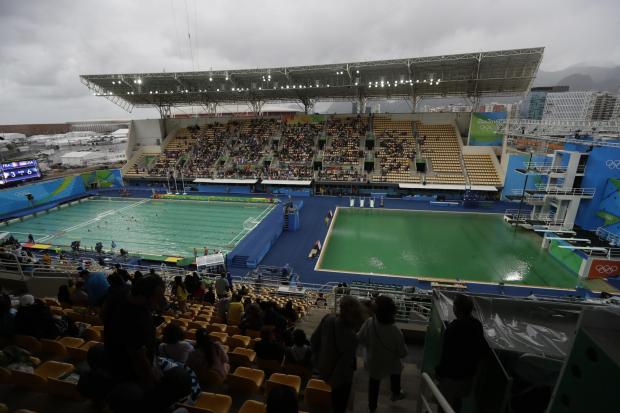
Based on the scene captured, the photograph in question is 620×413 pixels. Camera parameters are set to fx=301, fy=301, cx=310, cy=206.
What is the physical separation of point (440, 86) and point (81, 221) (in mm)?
37013

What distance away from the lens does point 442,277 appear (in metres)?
15.4

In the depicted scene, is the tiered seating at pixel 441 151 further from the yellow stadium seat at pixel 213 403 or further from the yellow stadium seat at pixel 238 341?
the yellow stadium seat at pixel 213 403

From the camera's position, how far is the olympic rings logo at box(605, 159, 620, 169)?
17.8 meters

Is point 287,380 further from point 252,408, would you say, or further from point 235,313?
point 235,313

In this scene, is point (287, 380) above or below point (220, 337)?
above

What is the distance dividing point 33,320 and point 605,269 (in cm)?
2166

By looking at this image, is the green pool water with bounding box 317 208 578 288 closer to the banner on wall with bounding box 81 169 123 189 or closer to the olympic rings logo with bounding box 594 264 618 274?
the olympic rings logo with bounding box 594 264 618 274

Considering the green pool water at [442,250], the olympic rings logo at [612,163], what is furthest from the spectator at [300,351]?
the olympic rings logo at [612,163]

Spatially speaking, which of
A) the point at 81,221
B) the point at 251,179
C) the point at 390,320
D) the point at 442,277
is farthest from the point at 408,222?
the point at 81,221

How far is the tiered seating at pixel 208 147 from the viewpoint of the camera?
36197 millimetres

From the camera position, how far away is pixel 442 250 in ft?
60.6

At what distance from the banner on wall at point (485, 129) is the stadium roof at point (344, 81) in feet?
10.9

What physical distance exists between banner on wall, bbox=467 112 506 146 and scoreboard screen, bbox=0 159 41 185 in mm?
45805

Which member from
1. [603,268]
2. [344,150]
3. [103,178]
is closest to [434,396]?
[603,268]
